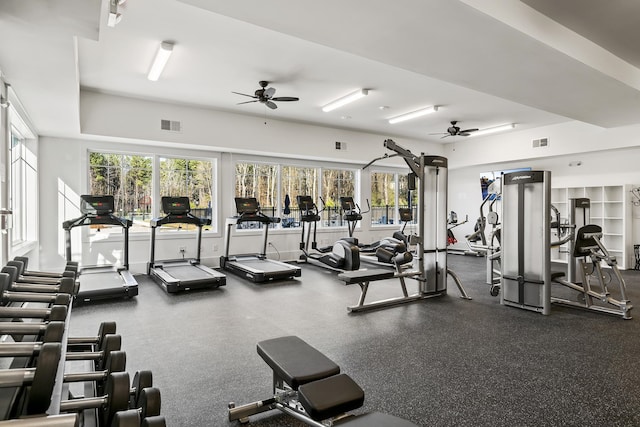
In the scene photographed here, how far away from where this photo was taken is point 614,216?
7.64 metres

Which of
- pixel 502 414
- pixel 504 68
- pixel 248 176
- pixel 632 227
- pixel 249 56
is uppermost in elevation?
pixel 249 56

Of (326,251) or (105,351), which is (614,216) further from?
(105,351)

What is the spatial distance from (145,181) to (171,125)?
52.5 inches

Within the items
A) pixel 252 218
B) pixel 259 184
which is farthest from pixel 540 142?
pixel 252 218

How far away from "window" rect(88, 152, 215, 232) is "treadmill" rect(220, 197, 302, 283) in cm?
100

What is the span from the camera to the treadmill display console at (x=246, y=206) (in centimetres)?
688

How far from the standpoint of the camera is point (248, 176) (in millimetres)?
8156

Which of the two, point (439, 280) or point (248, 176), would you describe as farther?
point (248, 176)

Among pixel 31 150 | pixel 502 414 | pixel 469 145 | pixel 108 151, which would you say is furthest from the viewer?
pixel 469 145

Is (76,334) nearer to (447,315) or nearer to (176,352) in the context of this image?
(176,352)

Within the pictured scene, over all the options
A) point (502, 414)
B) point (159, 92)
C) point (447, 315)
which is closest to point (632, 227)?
point (447, 315)

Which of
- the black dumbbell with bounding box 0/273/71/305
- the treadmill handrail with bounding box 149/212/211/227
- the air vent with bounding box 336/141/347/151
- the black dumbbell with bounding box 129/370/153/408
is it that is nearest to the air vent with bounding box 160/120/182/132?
the treadmill handrail with bounding box 149/212/211/227

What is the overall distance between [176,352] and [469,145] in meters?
9.25

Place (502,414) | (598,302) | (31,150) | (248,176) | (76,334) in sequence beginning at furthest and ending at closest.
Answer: (248,176) → (31,150) → (598,302) → (76,334) → (502,414)
